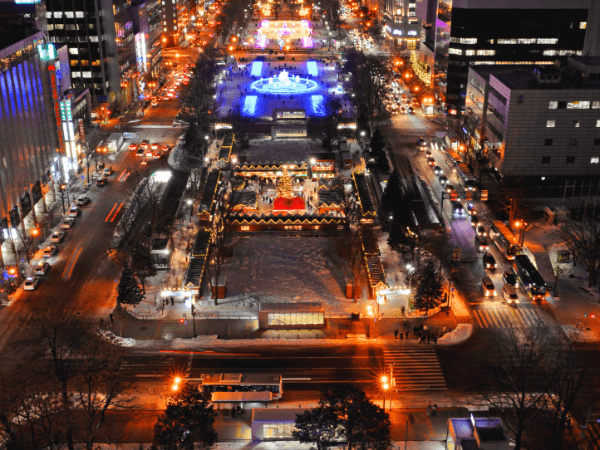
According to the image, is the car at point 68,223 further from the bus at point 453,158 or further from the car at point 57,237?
the bus at point 453,158

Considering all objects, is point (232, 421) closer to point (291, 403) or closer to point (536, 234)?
point (291, 403)

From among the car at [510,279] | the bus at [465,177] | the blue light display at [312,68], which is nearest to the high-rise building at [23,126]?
the car at [510,279]

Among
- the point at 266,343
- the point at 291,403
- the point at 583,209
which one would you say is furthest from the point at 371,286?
the point at 583,209

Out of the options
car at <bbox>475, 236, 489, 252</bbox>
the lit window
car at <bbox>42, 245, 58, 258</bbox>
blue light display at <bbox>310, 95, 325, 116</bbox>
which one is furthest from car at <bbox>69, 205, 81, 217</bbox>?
the lit window

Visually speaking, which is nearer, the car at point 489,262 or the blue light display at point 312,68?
the car at point 489,262

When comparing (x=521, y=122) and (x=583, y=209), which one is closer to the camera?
(x=583, y=209)
